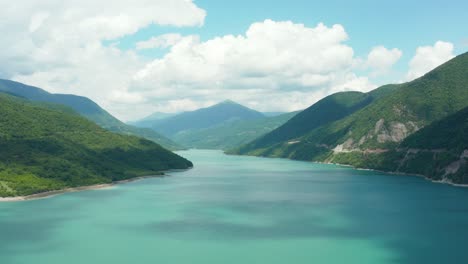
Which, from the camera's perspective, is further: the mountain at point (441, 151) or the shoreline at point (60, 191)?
the mountain at point (441, 151)

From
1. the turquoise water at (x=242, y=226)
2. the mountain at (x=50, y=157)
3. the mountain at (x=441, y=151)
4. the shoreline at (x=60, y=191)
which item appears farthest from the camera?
the mountain at (x=441, y=151)

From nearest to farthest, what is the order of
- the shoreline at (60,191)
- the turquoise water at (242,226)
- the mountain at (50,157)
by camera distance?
the turquoise water at (242,226) < the shoreline at (60,191) < the mountain at (50,157)

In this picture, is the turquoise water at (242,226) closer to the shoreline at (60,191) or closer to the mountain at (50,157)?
the shoreline at (60,191)

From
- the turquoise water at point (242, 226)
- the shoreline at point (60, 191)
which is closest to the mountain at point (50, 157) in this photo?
the shoreline at point (60, 191)

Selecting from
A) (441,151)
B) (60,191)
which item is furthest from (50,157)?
(441,151)

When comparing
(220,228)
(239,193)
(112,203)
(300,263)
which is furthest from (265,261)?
(239,193)

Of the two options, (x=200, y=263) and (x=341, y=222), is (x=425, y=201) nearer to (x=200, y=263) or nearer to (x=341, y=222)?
(x=341, y=222)

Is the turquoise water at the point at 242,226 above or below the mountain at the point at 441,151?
below
